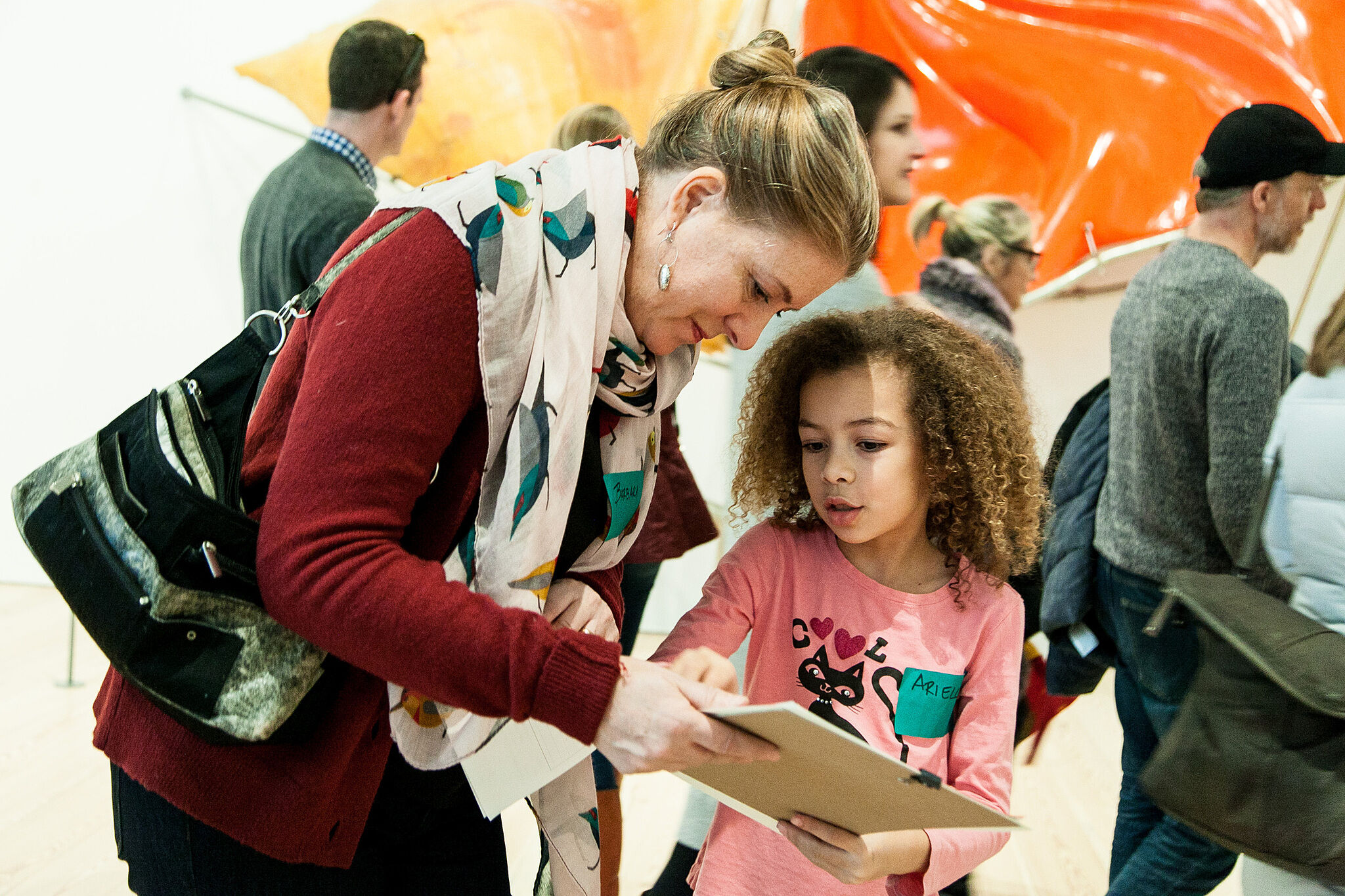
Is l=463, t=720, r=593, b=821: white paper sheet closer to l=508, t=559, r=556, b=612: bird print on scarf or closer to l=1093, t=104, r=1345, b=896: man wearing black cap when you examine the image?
l=508, t=559, r=556, b=612: bird print on scarf

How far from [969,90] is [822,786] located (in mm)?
3425

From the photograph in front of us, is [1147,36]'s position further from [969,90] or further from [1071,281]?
[1071,281]

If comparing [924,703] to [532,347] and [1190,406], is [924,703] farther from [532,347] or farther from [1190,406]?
[1190,406]

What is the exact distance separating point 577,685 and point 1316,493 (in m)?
1.08

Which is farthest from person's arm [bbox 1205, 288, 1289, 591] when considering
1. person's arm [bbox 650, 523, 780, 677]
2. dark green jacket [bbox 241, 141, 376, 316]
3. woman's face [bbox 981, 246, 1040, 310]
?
dark green jacket [bbox 241, 141, 376, 316]

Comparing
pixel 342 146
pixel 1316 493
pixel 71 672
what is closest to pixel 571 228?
pixel 1316 493

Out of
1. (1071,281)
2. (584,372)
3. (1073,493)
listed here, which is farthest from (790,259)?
(1071,281)

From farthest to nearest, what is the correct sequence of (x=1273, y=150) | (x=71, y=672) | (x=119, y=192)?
1. (x=119, y=192)
2. (x=71, y=672)
3. (x=1273, y=150)

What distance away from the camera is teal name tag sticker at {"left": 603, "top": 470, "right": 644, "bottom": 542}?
1.04m

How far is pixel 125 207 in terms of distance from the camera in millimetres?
3787

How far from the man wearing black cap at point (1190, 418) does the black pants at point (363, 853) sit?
1.29m

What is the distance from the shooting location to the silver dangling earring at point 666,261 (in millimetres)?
920

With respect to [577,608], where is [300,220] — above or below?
above

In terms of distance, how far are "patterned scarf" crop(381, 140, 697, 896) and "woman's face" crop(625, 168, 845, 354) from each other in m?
0.02
